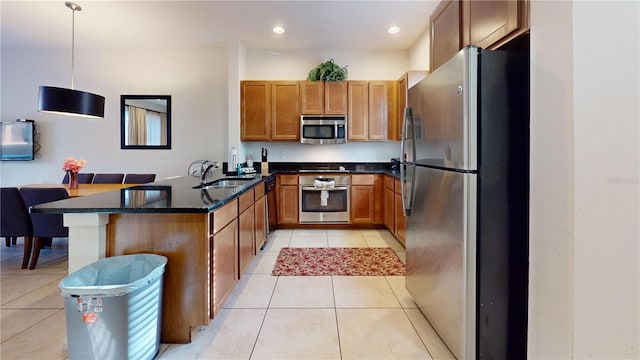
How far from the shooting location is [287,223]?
4543mm

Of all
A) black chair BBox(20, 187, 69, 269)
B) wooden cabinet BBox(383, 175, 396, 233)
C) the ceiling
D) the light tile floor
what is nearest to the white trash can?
the light tile floor

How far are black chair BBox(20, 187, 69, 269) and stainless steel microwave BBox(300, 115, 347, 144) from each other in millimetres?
2989

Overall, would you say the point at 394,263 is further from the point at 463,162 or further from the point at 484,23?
the point at 484,23

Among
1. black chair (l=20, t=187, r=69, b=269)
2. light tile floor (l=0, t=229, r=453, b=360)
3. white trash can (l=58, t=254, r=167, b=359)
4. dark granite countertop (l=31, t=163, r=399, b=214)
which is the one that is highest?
dark granite countertop (l=31, t=163, r=399, b=214)

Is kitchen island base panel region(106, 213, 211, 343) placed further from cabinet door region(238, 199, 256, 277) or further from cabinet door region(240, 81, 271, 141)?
cabinet door region(240, 81, 271, 141)

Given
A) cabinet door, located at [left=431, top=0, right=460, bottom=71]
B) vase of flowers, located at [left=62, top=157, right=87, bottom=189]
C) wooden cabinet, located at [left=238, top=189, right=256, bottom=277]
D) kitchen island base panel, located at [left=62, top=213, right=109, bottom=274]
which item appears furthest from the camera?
vase of flowers, located at [left=62, top=157, right=87, bottom=189]

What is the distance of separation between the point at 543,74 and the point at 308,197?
11.9 ft

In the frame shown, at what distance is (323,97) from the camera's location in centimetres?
466

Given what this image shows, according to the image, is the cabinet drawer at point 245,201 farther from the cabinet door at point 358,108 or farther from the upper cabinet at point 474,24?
the cabinet door at point 358,108

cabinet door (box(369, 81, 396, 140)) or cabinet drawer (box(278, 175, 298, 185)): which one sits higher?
cabinet door (box(369, 81, 396, 140))

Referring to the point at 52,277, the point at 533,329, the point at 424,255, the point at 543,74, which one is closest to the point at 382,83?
the point at 424,255

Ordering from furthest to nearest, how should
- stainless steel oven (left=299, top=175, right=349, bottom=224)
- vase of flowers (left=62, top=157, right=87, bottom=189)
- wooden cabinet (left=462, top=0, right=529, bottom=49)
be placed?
stainless steel oven (left=299, top=175, right=349, bottom=224) → vase of flowers (left=62, top=157, right=87, bottom=189) → wooden cabinet (left=462, top=0, right=529, bottom=49)

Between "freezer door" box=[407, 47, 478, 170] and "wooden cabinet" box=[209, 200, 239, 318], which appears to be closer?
"freezer door" box=[407, 47, 478, 170]

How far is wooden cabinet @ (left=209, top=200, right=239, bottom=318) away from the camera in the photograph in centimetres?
177
